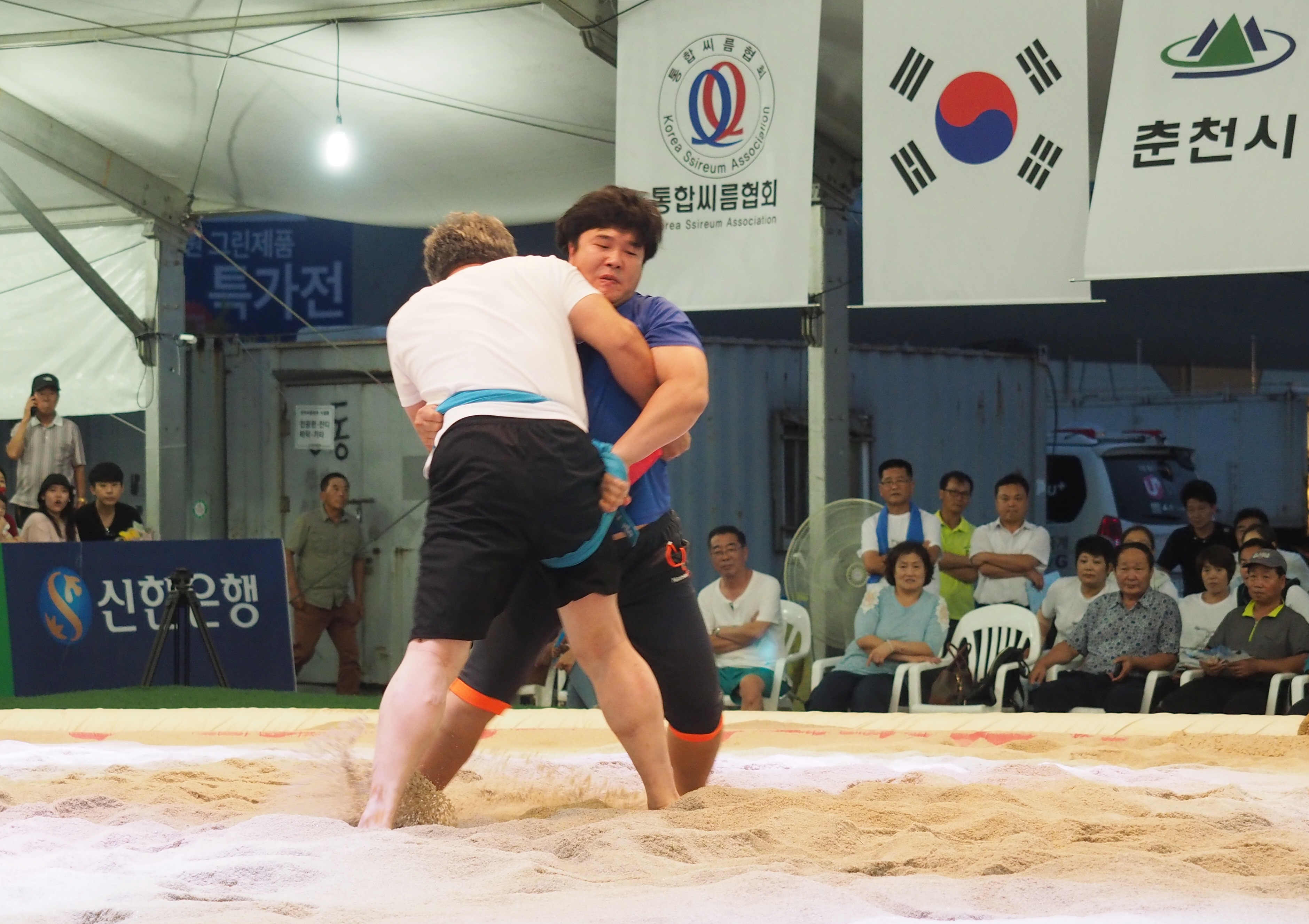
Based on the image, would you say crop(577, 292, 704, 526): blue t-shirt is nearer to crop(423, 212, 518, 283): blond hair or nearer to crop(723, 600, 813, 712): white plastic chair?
crop(423, 212, 518, 283): blond hair

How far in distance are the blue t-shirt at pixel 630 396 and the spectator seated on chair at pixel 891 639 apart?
10.2 ft

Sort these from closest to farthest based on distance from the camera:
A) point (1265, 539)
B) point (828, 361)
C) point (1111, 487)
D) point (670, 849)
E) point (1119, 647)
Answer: point (670, 849) → point (1119, 647) → point (1265, 539) → point (828, 361) → point (1111, 487)

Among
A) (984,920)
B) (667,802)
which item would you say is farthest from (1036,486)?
(984,920)

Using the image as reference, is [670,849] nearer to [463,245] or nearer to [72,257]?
[463,245]

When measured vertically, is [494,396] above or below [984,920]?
above

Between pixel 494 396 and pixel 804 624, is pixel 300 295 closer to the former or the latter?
pixel 804 624

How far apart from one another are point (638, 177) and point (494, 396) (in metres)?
3.42

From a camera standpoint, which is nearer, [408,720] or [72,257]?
[408,720]

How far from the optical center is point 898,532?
5902 millimetres

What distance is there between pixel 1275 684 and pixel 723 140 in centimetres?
280

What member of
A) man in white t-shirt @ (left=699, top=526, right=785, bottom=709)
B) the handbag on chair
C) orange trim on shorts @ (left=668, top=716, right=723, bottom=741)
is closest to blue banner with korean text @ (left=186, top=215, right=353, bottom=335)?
man in white t-shirt @ (left=699, top=526, right=785, bottom=709)

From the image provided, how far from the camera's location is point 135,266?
804 centimetres

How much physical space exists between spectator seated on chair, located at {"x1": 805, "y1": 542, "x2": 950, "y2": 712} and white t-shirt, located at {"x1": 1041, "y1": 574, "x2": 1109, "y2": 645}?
0.43 metres

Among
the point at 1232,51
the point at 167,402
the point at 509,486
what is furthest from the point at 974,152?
the point at 167,402
